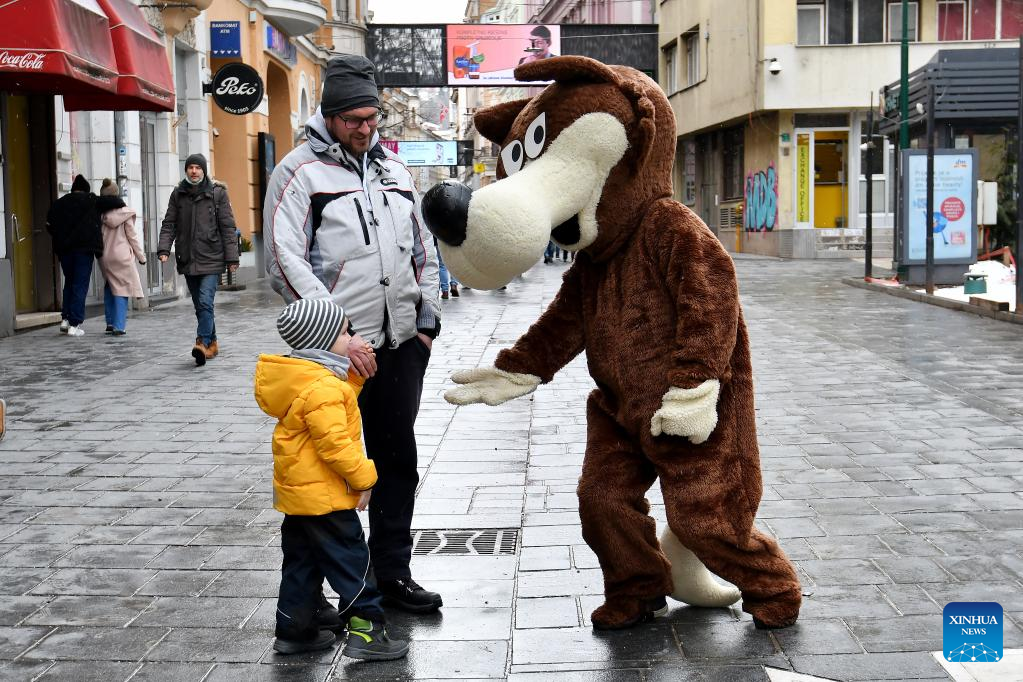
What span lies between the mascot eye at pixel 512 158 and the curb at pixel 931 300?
37.2ft

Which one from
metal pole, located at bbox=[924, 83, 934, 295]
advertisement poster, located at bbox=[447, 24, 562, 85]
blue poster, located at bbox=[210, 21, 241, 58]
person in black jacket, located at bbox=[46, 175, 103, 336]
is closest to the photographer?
person in black jacket, located at bbox=[46, 175, 103, 336]

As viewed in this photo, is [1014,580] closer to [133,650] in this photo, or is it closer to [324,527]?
[324,527]

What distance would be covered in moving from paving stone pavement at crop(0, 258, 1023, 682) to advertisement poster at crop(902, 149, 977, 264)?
8.82 meters

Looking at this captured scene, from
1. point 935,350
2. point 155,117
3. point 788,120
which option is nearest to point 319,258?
point 935,350

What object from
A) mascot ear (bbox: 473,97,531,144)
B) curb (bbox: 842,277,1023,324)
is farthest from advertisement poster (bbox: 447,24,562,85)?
mascot ear (bbox: 473,97,531,144)

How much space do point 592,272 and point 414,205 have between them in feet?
2.50

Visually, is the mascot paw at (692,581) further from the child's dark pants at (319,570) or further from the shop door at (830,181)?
the shop door at (830,181)

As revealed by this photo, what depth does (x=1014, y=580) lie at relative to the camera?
4609 mm

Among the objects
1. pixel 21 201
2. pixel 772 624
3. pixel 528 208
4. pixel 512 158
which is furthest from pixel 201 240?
pixel 772 624

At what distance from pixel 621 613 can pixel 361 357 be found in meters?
1.21

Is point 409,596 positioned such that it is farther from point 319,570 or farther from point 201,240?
point 201,240

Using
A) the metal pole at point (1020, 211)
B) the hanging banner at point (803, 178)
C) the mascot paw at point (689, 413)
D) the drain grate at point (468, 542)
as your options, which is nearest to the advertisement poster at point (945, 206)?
the metal pole at point (1020, 211)

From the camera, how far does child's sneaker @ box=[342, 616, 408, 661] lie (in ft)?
12.8

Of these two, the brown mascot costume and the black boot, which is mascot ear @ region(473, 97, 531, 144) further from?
the black boot
